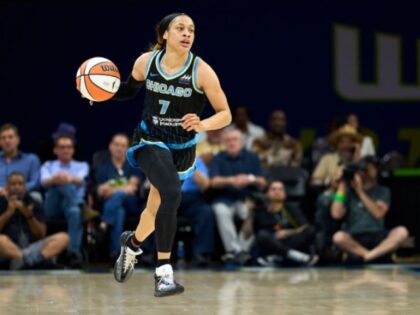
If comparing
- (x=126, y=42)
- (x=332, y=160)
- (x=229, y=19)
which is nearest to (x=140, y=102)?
(x=126, y=42)

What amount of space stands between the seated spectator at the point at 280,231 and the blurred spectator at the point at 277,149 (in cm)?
100

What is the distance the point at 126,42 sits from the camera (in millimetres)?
13422

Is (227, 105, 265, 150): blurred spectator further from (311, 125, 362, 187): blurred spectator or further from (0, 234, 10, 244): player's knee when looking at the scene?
(0, 234, 10, 244): player's knee

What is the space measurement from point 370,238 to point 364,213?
277 mm

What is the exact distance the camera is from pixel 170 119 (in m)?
6.50

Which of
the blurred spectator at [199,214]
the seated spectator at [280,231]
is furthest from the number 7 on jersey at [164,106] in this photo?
the seated spectator at [280,231]

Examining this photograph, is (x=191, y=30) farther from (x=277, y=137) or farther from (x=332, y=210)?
(x=277, y=137)

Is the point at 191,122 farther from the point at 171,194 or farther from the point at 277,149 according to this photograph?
the point at 277,149

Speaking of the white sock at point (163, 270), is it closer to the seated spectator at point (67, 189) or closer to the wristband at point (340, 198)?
the seated spectator at point (67, 189)

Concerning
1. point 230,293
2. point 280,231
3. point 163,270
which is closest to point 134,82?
point 163,270

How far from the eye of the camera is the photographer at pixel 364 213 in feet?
33.2

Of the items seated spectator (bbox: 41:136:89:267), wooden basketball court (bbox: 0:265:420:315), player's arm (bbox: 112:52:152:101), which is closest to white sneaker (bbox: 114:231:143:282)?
wooden basketball court (bbox: 0:265:420:315)

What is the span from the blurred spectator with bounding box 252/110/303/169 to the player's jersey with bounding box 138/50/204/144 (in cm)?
480

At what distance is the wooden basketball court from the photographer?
6.37 meters
